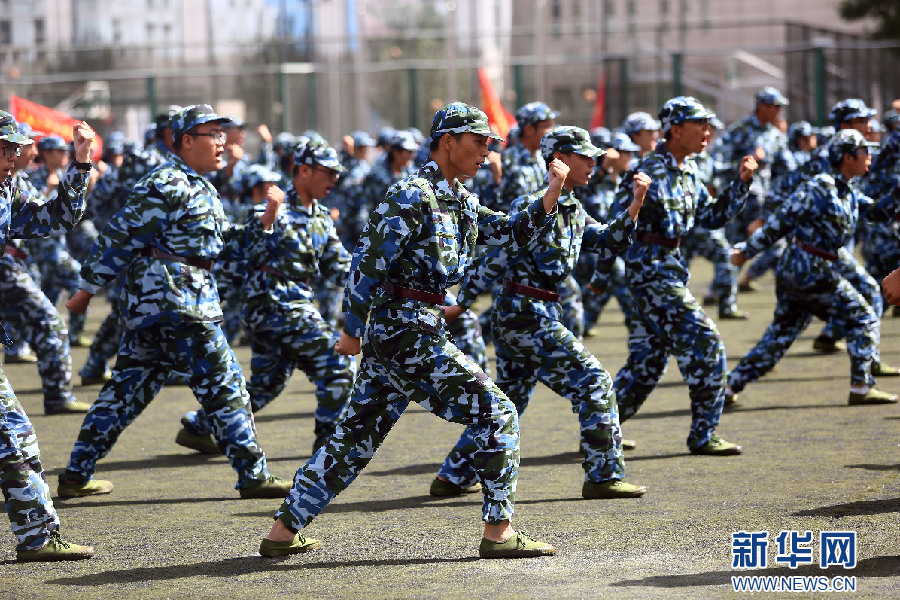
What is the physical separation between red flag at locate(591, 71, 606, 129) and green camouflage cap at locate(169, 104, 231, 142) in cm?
1734

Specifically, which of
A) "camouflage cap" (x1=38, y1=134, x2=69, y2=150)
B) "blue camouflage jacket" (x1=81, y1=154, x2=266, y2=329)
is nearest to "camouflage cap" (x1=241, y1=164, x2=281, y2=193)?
"blue camouflage jacket" (x1=81, y1=154, x2=266, y2=329)

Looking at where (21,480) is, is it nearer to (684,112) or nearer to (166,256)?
(166,256)

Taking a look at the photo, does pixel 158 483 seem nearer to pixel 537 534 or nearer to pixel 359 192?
pixel 537 534

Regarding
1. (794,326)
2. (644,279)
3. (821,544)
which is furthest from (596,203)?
(821,544)

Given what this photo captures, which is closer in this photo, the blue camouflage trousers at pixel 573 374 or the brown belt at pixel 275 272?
the blue camouflage trousers at pixel 573 374

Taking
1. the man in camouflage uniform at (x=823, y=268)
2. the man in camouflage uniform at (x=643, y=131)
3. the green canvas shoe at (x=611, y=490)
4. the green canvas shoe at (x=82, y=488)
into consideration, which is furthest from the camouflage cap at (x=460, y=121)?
the man in camouflage uniform at (x=643, y=131)

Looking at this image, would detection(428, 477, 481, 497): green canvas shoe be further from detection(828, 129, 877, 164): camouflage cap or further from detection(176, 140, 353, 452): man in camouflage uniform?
detection(828, 129, 877, 164): camouflage cap

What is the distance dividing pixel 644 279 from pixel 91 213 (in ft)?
25.4

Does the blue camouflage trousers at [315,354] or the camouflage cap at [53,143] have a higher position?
the camouflage cap at [53,143]

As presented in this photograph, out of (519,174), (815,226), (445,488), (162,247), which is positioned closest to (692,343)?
(445,488)

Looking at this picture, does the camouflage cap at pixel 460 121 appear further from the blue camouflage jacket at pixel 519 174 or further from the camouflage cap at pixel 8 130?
the blue camouflage jacket at pixel 519 174

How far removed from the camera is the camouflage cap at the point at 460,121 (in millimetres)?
6410

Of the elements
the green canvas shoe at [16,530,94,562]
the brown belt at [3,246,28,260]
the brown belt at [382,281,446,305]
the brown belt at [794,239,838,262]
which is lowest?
the green canvas shoe at [16,530,94,562]

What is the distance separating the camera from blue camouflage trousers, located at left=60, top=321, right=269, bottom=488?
7.59 metres
